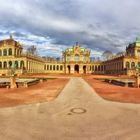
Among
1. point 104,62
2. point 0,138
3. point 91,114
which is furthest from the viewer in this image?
point 104,62

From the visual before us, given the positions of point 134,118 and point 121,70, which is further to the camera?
point 121,70

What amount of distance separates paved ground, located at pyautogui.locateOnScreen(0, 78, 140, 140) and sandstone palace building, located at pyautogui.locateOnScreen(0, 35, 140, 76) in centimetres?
6751

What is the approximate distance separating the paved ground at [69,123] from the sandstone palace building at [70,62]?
6751 cm

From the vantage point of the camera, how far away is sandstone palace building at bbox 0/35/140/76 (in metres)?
83.8

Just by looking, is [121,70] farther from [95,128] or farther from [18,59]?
[95,128]

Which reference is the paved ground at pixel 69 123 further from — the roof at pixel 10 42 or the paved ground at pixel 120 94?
the roof at pixel 10 42

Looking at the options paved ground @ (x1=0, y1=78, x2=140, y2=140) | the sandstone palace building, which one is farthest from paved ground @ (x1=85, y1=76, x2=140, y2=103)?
the sandstone palace building

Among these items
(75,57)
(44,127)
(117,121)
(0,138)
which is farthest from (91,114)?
(75,57)

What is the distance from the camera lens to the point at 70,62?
105375mm

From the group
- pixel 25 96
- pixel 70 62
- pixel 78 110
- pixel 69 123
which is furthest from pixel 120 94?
pixel 70 62

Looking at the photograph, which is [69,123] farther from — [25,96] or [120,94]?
[120,94]

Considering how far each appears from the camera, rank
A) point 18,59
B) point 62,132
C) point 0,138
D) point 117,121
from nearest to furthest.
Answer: point 0,138, point 62,132, point 117,121, point 18,59

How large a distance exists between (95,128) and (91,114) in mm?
3034

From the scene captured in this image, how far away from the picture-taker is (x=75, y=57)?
353 ft
